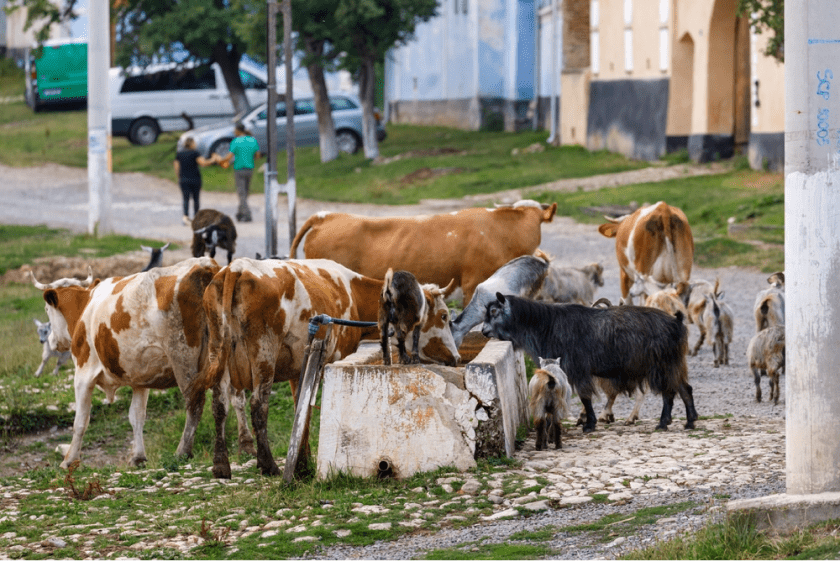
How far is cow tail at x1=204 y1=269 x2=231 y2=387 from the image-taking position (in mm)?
7406

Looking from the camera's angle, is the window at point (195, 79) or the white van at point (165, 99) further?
the window at point (195, 79)

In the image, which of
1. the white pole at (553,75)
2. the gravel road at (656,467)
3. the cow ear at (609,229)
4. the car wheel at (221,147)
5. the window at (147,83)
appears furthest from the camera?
the white pole at (553,75)

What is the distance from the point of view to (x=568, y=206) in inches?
941

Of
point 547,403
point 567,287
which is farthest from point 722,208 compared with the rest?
point 547,403

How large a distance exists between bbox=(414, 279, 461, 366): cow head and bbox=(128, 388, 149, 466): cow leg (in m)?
2.29

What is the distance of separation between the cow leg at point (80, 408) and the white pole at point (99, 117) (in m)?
12.0

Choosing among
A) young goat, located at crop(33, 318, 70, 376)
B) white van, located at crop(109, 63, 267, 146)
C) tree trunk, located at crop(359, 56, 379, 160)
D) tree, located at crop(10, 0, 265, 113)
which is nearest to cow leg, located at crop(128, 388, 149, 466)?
young goat, located at crop(33, 318, 70, 376)

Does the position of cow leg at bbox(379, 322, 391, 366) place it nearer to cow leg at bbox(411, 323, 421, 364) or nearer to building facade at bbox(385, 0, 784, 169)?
cow leg at bbox(411, 323, 421, 364)

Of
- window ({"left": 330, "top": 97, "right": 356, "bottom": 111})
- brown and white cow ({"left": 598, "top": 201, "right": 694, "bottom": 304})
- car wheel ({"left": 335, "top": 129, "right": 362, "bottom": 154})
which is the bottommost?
brown and white cow ({"left": 598, "top": 201, "right": 694, "bottom": 304})

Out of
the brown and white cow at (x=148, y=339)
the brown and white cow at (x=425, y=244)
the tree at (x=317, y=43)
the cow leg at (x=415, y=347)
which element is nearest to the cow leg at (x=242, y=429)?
the brown and white cow at (x=148, y=339)

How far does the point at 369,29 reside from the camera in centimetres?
3045

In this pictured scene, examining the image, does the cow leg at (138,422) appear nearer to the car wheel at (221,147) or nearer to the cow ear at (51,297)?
the cow ear at (51,297)

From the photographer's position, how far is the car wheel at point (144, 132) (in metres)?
35.8

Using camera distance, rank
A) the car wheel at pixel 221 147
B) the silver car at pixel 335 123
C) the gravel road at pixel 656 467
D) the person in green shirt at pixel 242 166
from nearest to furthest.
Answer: the gravel road at pixel 656 467, the person in green shirt at pixel 242 166, the car wheel at pixel 221 147, the silver car at pixel 335 123
